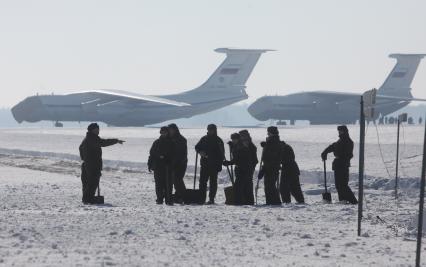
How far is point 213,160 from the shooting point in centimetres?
1672

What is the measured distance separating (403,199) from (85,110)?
71.2 m

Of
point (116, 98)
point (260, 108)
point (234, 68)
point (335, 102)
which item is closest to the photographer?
Answer: point (116, 98)

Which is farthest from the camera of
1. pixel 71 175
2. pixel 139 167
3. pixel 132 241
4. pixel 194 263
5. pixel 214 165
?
pixel 139 167

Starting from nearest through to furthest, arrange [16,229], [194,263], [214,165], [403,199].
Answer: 1. [194,263]
2. [16,229]
3. [214,165]
4. [403,199]

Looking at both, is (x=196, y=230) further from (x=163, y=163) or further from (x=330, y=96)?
(x=330, y=96)

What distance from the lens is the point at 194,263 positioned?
900 centimetres

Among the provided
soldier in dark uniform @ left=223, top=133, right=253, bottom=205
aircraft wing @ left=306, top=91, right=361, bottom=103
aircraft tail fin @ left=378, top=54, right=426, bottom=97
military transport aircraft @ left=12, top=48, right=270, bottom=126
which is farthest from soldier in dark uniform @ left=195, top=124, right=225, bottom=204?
aircraft tail fin @ left=378, top=54, right=426, bottom=97

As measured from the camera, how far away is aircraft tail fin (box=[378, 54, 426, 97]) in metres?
103

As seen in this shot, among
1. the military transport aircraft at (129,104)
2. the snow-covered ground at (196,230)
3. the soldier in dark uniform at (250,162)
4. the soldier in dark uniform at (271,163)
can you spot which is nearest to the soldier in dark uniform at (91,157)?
the snow-covered ground at (196,230)

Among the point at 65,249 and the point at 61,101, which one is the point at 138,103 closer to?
the point at 61,101

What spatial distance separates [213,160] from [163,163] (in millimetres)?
813

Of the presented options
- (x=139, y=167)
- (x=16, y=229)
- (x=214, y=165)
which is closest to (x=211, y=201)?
(x=214, y=165)

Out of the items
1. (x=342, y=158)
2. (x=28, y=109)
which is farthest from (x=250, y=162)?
(x=28, y=109)

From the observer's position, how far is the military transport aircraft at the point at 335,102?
315 feet
